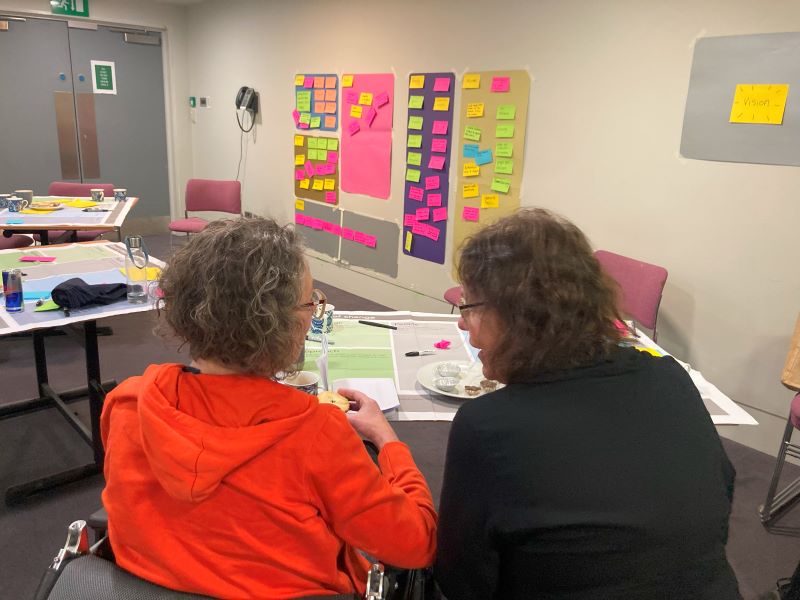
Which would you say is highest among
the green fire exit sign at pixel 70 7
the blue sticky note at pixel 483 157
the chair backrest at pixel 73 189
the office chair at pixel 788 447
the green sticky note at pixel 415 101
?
the green fire exit sign at pixel 70 7

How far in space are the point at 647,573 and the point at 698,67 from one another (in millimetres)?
2543

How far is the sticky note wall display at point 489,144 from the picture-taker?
353 centimetres

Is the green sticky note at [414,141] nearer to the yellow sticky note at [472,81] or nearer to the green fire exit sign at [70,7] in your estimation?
the yellow sticky note at [472,81]

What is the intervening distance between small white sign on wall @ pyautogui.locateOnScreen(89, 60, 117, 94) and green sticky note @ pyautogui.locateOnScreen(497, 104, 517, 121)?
14.9 feet

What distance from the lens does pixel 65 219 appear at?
373 cm

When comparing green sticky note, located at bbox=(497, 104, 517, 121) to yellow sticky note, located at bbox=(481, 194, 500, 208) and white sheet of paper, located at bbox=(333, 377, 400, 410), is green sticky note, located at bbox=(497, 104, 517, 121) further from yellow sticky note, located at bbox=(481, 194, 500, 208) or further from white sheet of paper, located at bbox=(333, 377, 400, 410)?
white sheet of paper, located at bbox=(333, 377, 400, 410)

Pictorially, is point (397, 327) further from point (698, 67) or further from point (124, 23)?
point (124, 23)

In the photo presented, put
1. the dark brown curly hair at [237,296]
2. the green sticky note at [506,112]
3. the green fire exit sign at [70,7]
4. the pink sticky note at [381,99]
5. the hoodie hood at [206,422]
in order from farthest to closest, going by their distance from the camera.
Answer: the green fire exit sign at [70,7] → the pink sticky note at [381,99] → the green sticky note at [506,112] → the dark brown curly hair at [237,296] → the hoodie hood at [206,422]

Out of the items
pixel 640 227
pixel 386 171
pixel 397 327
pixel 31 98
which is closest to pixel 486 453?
pixel 397 327

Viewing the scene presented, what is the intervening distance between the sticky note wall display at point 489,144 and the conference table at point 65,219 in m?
2.14

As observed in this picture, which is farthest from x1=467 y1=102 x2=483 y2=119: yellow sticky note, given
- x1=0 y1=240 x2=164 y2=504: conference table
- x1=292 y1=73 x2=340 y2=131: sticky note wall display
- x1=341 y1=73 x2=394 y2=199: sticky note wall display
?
x1=0 y1=240 x2=164 y2=504: conference table

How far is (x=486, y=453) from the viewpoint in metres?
0.88

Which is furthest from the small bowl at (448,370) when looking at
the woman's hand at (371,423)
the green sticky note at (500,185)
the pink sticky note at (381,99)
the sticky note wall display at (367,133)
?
the pink sticky note at (381,99)

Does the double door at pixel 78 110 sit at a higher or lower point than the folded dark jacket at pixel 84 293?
higher
